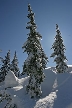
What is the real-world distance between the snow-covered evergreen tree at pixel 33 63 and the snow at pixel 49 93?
1550 millimetres

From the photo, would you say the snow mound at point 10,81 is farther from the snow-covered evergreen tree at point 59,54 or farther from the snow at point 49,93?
the snow-covered evergreen tree at point 59,54

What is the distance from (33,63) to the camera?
2442 cm

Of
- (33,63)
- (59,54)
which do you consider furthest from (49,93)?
(59,54)

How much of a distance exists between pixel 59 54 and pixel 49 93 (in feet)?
45.3

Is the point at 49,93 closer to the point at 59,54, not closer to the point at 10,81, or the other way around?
Result: the point at 10,81

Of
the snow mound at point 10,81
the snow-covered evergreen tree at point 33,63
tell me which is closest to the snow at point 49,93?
the snow mound at point 10,81

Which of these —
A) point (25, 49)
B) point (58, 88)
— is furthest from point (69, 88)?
point (25, 49)

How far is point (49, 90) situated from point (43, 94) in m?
1.53

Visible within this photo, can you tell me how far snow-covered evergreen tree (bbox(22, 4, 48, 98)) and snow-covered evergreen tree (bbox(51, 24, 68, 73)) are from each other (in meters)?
11.2

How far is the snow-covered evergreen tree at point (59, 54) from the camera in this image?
34656 millimetres

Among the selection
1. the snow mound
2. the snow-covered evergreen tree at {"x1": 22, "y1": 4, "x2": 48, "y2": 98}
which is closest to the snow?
the snow mound

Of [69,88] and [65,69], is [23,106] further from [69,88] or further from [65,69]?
[65,69]

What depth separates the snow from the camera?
20.4 m

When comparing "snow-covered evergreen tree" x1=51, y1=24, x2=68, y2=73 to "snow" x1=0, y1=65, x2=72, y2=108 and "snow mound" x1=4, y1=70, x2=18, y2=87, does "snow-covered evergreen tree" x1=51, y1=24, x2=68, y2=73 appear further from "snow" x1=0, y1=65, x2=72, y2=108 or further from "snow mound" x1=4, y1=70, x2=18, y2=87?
"snow mound" x1=4, y1=70, x2=18, y2=87
